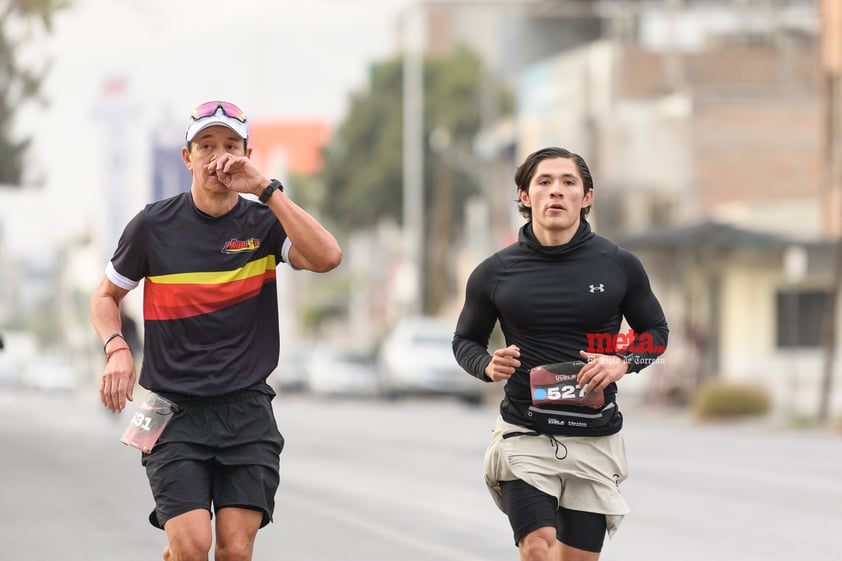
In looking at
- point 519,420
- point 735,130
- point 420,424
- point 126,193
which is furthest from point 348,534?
point 126,193

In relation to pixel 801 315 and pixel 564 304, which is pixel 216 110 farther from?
pixel 801 315

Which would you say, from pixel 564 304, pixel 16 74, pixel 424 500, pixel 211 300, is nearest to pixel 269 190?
pixel 211 300

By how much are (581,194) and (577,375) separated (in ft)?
2.15

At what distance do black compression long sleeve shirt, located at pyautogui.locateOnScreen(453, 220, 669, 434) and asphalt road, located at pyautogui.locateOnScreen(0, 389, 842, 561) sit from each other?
15.5 ft

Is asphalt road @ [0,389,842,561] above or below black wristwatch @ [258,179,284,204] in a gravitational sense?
below

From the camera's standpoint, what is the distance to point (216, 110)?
6.77m

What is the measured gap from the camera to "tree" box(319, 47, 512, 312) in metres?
78.8

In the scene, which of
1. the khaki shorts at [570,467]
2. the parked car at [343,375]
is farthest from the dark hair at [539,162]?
the parked car at [343,375]

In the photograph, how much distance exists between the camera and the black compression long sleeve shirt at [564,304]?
691cm

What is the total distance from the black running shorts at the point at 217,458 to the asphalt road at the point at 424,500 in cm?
497

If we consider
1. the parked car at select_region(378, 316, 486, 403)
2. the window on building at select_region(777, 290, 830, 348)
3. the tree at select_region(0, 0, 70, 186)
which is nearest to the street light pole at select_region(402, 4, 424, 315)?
the parked car at select_region(378, 316, 486, 403)

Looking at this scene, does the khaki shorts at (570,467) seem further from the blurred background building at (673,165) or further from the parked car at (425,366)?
the parked car at (425,366)

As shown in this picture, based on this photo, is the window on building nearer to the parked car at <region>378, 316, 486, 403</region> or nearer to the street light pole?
the parked car at <region>378, 316, 486, 403</region>

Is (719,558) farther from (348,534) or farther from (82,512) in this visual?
(82,512)
